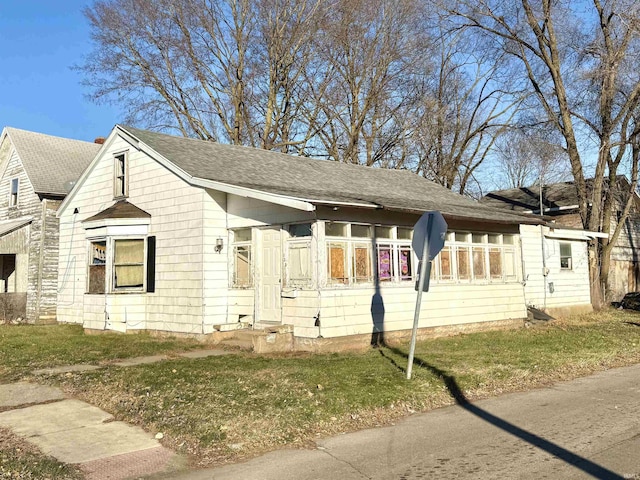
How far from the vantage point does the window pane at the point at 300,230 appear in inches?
480

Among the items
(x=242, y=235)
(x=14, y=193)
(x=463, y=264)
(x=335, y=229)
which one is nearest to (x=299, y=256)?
(x=335, y=229)

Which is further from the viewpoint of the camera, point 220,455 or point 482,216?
point 482,216

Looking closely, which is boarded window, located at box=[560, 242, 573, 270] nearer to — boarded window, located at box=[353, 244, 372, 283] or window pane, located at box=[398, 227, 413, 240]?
window pane, located at box=[398, 227, 413, 240]

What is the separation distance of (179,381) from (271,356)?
2802 mm

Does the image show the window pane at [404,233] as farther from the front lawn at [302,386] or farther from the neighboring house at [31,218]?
the neighboring house at [31,218]

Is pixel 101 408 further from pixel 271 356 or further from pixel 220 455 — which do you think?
pixel 271 356

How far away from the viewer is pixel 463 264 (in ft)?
50.1

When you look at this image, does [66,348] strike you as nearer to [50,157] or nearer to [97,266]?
[97,266]

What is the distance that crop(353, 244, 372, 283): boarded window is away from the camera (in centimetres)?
1255

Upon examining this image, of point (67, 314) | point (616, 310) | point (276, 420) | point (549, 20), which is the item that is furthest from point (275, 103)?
point (276, 420)

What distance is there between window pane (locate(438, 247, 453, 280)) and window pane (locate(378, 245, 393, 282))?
1.92m

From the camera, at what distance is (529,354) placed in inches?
445

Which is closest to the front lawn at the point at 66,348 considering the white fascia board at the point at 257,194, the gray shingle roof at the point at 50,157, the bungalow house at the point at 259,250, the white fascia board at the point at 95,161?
the bungalow house at the point at 259,250

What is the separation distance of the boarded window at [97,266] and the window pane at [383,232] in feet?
24.7
